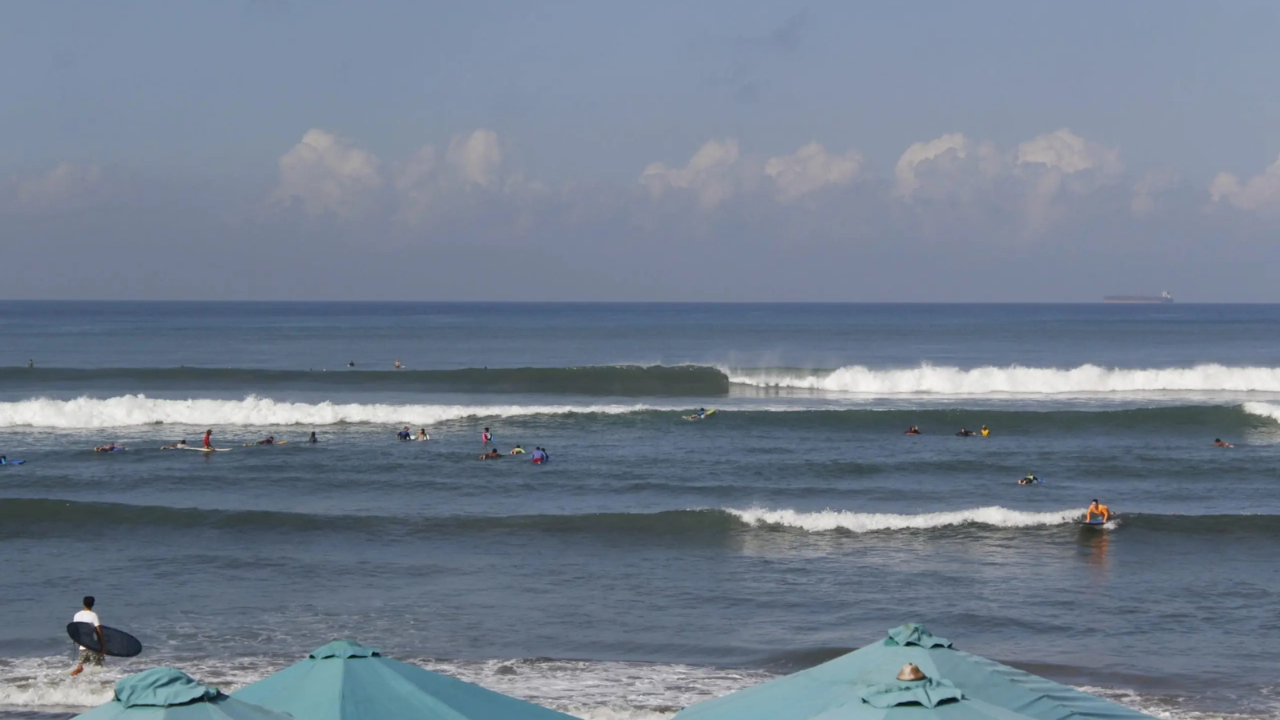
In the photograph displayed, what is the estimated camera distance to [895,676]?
25.4 ft

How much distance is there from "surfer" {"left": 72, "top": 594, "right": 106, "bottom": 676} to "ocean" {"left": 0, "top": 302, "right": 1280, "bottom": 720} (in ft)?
1.16

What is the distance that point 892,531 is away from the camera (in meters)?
23.4

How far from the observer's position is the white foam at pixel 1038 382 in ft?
172

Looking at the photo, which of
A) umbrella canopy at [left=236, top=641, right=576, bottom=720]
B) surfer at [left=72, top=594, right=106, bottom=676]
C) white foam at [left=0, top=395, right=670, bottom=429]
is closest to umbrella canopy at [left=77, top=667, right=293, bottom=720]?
umbrella canopy at [left=236, top=641, right=576, bottom=720]

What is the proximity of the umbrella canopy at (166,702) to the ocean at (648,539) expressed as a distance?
22.8ft

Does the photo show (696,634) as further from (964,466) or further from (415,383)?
(415,383)

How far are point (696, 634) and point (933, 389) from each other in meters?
38.1

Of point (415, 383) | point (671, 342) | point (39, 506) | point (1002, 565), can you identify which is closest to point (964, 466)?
point (1002, 565)

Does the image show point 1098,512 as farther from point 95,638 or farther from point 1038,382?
point 1038,382

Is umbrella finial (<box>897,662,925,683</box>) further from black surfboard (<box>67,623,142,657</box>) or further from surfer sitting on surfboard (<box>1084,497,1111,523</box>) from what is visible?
surfer sitting on surfboard (<box>1084,497,1111,523</box>)

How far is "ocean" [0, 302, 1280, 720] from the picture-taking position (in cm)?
1557

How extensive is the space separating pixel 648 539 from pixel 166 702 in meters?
16.7

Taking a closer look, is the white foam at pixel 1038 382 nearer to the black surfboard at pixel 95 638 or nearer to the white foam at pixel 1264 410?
the white foam at pixel 1264 410

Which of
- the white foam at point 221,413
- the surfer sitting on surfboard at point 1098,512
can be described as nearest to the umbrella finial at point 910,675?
the surfer sitting on surfboard at point 1098,512
